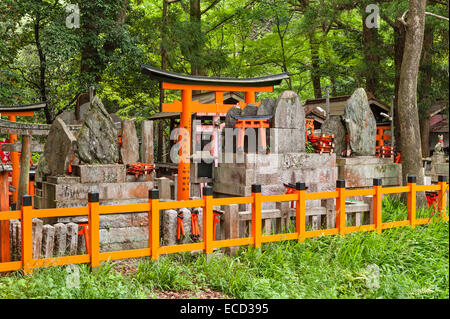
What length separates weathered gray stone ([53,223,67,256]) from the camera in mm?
7324

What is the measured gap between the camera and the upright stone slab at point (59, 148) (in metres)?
9.43

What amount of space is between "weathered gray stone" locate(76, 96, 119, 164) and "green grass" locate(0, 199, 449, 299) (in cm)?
314

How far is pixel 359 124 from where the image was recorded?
12062mm

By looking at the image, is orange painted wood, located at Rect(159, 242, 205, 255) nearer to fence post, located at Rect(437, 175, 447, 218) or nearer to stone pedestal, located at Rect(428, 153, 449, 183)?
fence post, located at Rect(437, 175, 447, 218)

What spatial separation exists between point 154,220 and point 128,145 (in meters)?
3.91

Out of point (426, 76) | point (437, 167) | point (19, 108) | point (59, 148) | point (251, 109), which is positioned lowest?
point (437, 167)

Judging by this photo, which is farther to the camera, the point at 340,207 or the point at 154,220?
the point at 340,207

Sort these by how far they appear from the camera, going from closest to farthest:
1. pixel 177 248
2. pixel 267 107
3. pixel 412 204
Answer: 1. pixel 177 248
2. pixel 412 204
3. pixel 267 107

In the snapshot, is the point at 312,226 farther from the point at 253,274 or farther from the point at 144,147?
the point at 144,147

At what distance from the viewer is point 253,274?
6707mm

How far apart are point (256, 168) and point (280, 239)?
224cm

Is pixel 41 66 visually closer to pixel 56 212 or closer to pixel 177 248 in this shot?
pixel 56 212

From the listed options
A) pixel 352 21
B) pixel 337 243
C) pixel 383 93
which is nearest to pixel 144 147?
pixel 337 243

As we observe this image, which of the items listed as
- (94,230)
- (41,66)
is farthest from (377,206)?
(41,66)
